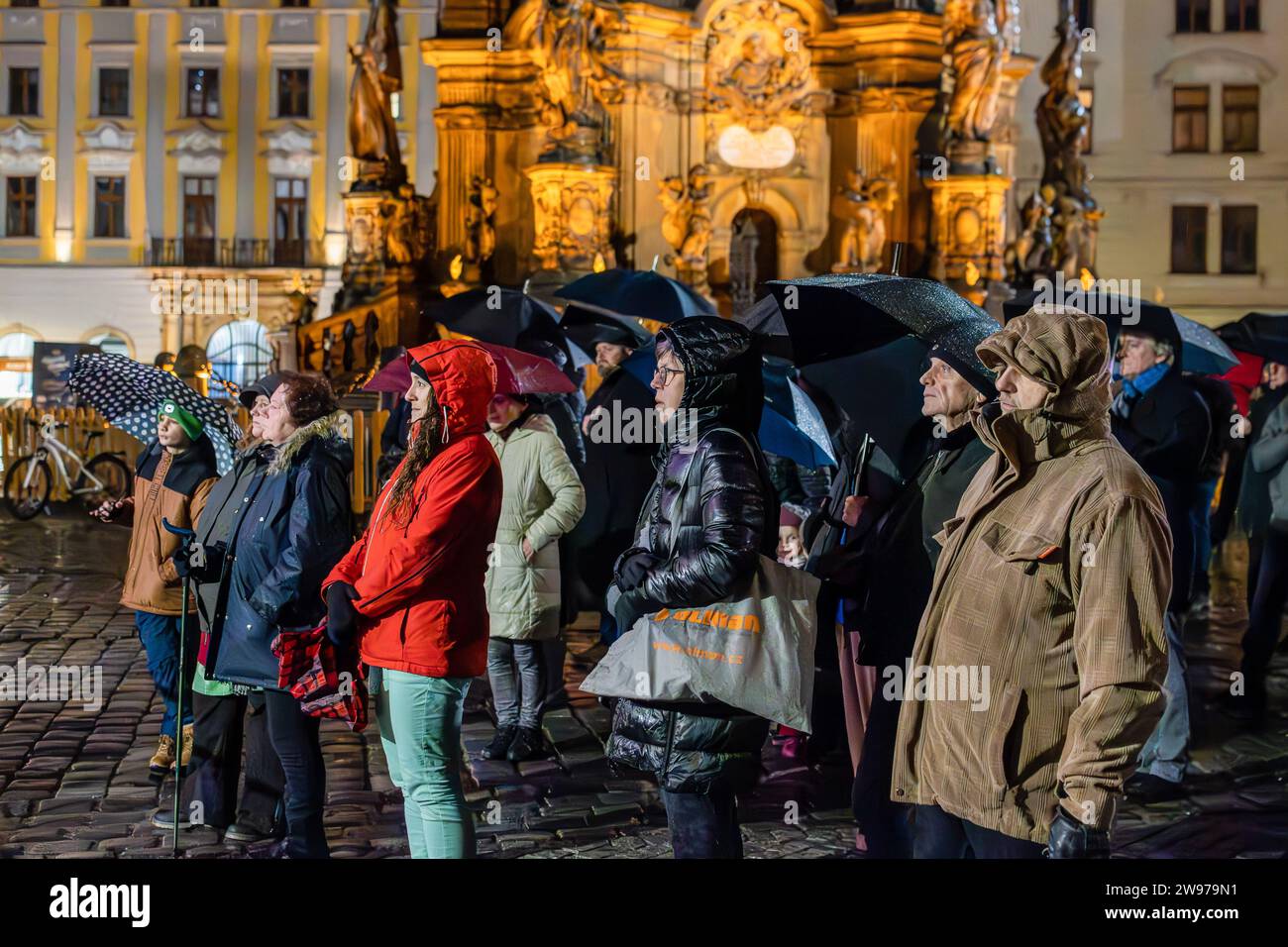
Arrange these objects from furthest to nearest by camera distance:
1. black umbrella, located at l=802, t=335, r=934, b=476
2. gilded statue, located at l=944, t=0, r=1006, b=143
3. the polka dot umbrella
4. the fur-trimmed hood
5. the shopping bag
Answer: gilded statue, located at l=944, t=0, r=1006, b=143
the polka dot umbrella
black umbrella, located at l=802, t=335, r=934, b=476
the fur-trimmed hood
the shopping bag

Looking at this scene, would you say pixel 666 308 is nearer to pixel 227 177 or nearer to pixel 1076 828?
pixel 1076 828

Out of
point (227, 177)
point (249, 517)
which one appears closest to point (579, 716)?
point (249, 517)

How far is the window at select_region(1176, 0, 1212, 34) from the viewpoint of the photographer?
161ft

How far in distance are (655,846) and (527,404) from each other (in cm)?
298

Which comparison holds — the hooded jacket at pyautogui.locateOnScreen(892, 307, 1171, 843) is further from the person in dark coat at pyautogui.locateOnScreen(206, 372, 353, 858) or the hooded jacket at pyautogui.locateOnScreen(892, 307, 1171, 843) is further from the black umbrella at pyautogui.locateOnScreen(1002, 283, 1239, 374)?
the black umbrella at pyautogui.locateOnScreen(1002, 283, 1239, 374)

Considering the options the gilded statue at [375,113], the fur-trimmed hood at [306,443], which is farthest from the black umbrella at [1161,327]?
the gilded statue at [375,113]

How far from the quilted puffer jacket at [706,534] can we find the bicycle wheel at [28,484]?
66.9 ft

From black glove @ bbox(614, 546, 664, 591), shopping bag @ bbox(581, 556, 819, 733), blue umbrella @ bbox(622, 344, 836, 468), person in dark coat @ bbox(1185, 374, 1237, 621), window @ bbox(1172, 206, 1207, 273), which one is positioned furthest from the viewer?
window @ bbox(1172, 206, 1207, 273)

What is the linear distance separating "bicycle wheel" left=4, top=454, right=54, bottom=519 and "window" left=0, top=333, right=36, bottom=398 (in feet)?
89.0

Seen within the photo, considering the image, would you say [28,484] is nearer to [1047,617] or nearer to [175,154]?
[1047,617]

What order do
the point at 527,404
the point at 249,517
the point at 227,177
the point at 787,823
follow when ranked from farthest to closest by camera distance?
the point at 227,177 → the point at 527,404 → the point at 787,823 → the point at 249,517

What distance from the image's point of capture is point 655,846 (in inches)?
298

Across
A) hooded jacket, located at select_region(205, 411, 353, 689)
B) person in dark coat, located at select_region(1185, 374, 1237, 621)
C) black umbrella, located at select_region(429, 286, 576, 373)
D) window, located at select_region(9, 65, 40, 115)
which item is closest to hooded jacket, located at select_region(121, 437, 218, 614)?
hooded jacket, located at select_region(205, 411, 353, 689)
